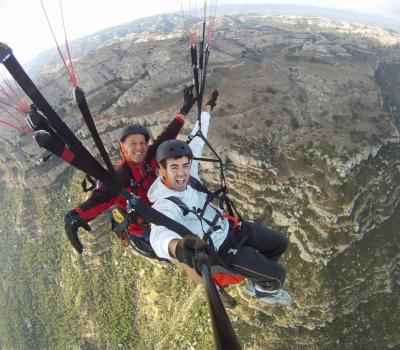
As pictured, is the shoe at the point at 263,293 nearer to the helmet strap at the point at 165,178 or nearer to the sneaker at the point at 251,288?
the sneaker at the point at 251,288

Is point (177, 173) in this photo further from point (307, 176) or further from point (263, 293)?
point (307, 176)

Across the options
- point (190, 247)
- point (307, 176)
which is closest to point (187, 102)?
point (190, 247)

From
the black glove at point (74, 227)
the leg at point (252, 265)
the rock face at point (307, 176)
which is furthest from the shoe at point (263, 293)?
the rock face at point (307, 176)

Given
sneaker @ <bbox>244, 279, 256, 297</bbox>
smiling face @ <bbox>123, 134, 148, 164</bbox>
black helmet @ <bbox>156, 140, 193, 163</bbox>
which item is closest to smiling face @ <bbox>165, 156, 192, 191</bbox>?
black helmet @ <bbox>156, 140, 193, 163</bbox>

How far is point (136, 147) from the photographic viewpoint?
10.1 metres

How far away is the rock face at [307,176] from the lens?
38.7 meters

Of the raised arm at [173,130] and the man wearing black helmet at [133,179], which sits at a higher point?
the raised arm at [173,130]

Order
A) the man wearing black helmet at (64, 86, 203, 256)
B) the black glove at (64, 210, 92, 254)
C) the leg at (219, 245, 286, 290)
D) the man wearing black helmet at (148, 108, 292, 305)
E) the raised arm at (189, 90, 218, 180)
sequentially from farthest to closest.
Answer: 1. the raised arm at (189, 90, 218, 180)
2. the man wearing black helmet at (64, 86, 203, 256)
3. the leg at (219, 245, 286, 290)
4. the black glove at (64, 210, 92, 254)
5. the man wearing black helmet at (148, 108, 292, 305)

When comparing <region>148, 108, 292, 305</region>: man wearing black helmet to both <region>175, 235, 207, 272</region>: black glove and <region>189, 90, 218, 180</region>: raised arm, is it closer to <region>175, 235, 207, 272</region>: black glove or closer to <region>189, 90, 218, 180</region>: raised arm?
<region>189, 90, 218, 180</region>: raised arm

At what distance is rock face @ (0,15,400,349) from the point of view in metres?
38.7

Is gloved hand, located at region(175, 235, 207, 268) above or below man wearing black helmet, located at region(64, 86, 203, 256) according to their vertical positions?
below

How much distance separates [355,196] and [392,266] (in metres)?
9.65

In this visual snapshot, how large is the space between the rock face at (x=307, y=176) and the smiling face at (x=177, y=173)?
35.2 m

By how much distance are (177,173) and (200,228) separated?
4.58ft
